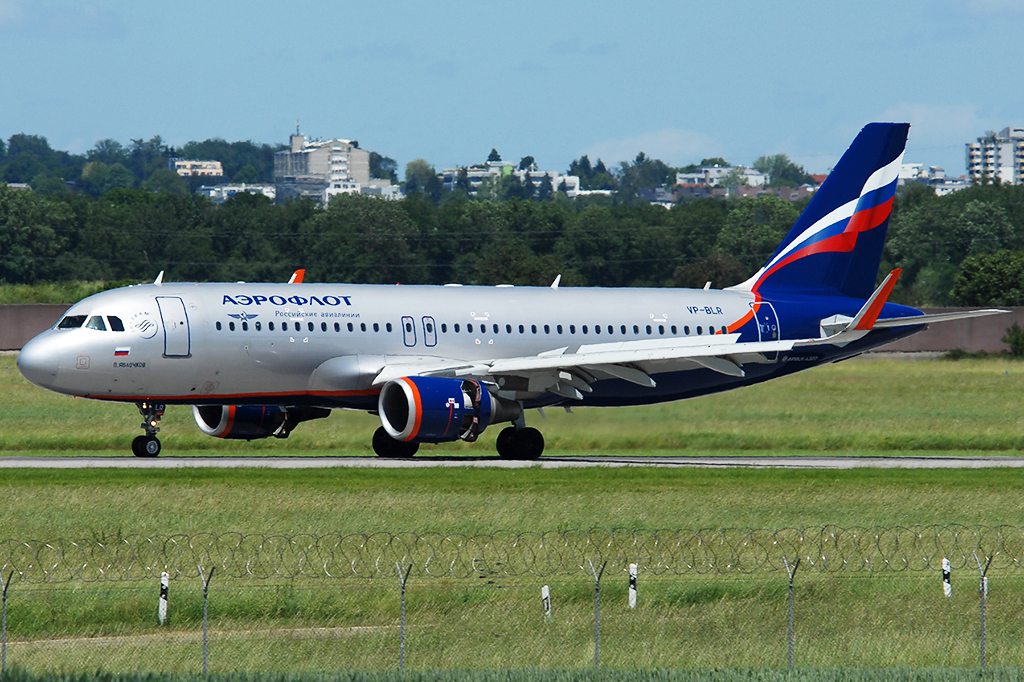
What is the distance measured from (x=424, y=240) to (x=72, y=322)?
10414 centimetres

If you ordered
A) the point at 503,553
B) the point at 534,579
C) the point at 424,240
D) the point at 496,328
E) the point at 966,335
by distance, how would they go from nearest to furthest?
the point at 534,579 → the point at 503,553 → the point at 496,328 → the point at 966,335 → the point at 424,240

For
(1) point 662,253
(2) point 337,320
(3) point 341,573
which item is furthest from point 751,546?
(1) point 662,253

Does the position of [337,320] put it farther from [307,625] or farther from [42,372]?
[307,625]

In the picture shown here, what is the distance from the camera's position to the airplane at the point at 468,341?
40.0 m

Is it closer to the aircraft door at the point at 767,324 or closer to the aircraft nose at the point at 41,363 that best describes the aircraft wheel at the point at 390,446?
the aircraft nose at the point at 41,363

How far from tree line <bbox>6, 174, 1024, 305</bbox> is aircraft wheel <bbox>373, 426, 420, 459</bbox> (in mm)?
80620

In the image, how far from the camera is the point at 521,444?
43312 mm

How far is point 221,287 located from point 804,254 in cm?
1853

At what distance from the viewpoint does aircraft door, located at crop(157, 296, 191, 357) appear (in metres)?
39.9

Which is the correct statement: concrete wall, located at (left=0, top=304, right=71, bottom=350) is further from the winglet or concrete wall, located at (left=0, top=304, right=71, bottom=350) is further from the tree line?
the winglet

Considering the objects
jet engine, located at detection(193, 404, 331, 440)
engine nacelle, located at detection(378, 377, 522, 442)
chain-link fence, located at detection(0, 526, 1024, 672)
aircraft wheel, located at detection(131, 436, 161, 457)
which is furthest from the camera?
jet engine, located at detection(193, 404, 331, 440)

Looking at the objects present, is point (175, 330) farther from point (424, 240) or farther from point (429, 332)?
point (424, 240)

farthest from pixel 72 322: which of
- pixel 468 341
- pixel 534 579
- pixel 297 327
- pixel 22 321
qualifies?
pixel 22 321

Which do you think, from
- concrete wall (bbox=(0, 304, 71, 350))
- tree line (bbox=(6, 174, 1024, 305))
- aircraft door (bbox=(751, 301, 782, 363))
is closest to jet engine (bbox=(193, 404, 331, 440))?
aircraft door (bbox=(751, 301, 782, 363))
